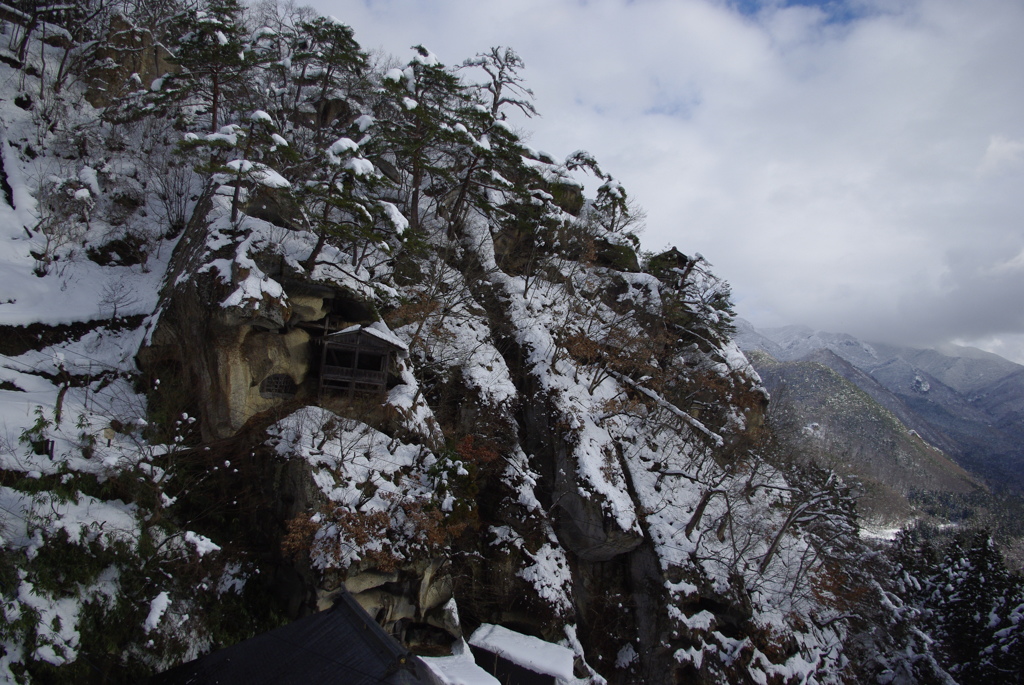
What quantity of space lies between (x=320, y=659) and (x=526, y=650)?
6.90 m

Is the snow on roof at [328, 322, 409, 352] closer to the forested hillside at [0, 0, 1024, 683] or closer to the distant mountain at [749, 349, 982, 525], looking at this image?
the forested hillside at [0, 0, 1024, 683]

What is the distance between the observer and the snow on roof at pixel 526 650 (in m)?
11.2

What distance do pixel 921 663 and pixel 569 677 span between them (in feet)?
63.5

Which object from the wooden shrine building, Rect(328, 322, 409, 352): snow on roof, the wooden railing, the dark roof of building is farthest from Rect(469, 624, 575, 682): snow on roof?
Rect(328, 322, 409, 352): snow on roof

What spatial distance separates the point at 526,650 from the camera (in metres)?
11.7

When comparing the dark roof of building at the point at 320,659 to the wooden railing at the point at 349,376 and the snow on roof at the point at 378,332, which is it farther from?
the snow on roof at the point at 378,332

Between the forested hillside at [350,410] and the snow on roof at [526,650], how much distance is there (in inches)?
41.5

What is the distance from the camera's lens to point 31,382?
11.0m

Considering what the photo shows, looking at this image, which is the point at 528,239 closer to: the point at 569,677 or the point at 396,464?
the point at 396,464

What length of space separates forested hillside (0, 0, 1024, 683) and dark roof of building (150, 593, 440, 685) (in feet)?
6.21

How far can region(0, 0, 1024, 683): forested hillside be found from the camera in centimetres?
966

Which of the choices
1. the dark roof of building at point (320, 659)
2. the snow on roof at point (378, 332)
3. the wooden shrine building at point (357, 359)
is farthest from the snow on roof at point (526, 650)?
the snow on roof at point (378, 332)

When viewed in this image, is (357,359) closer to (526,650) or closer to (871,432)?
(526,650)

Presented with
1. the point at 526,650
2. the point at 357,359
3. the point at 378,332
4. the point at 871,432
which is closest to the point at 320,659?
the point at 526,650
